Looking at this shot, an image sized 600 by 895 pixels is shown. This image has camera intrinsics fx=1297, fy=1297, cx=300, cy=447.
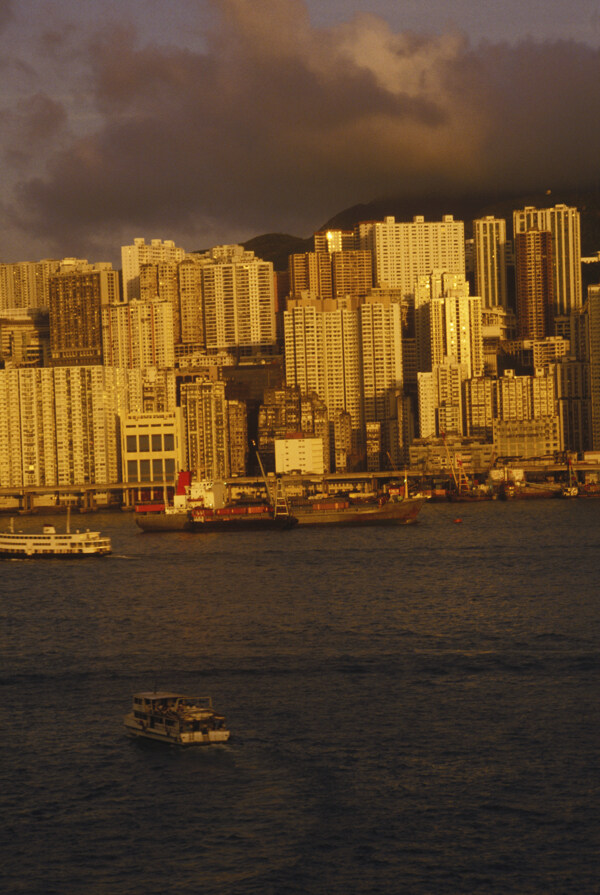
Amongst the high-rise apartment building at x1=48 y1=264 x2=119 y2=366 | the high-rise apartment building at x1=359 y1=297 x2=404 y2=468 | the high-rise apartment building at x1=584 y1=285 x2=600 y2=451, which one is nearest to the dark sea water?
the high-rise apartment building at x1=584 y1=285 x2=600 y2=451

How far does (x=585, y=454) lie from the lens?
124m

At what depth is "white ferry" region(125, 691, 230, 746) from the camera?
80.0ft

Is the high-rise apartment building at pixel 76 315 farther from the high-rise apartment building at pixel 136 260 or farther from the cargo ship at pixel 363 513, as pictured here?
the cargo ship at pixel 363 513

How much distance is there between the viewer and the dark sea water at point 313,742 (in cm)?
1909

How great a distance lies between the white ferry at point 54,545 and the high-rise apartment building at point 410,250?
113m

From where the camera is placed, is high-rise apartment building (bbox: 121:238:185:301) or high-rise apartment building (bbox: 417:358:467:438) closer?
high-rise apartment building (bbox: 417:358:467:438)

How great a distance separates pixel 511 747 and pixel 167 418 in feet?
320

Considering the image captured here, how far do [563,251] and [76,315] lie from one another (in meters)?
64.1

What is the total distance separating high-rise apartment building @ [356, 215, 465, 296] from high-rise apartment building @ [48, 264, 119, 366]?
36732 millimetres

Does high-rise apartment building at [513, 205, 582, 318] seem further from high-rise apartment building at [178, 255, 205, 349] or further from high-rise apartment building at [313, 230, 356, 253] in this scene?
high-rise apartment building at [178, 255, 205, 349]

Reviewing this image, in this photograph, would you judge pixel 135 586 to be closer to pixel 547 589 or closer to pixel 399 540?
pixel 547 589

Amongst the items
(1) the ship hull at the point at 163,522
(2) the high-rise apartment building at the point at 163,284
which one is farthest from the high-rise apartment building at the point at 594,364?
(1) the ship hull at the point at 163,522

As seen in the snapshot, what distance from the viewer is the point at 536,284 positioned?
16575cm

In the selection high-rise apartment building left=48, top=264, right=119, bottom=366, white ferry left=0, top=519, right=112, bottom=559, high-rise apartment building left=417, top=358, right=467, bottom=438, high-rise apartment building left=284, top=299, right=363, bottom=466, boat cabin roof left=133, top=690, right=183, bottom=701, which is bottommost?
boat cabin roof left=133, top=690, right=183, bottom=701
